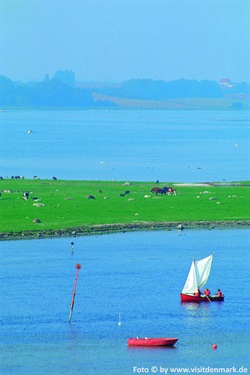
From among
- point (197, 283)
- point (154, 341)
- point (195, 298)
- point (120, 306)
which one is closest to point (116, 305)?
point (120, 306)

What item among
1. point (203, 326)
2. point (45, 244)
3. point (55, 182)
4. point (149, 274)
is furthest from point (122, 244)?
point (55, 182)

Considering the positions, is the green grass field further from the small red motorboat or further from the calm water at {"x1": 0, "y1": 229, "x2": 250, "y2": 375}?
the small red motorboat

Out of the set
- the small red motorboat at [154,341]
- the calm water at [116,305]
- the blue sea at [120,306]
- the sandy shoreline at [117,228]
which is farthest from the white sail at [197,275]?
the sandy shoreline at [117,228]

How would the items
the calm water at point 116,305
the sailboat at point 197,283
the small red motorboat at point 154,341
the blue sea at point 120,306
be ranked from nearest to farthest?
the blue sea at point 120,306 → the calm water at point 116,305 → the small red motorboat at point 154,341 → the sailboat at point 197,283

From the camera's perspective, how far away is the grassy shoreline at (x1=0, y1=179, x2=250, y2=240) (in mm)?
99250

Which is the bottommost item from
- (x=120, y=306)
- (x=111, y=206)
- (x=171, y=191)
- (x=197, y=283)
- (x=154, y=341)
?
(x=154, y=341)

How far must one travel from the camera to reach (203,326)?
66.7 meters

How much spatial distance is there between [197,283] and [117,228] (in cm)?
2484

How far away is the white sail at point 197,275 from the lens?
74.0m

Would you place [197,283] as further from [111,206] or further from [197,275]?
[111,206]

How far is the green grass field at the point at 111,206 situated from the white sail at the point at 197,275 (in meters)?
24.5

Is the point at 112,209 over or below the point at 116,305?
over

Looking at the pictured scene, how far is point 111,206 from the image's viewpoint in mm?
108562

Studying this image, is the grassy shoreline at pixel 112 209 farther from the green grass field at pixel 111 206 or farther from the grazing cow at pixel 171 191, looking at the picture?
the grazing cow at pixel 171 191
